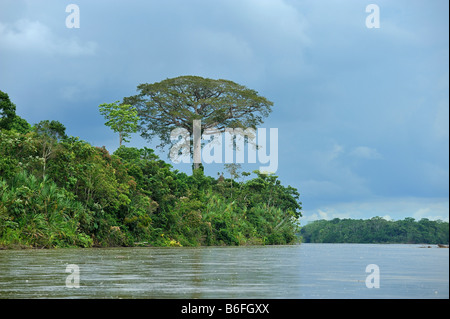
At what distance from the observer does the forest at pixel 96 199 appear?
2608cm

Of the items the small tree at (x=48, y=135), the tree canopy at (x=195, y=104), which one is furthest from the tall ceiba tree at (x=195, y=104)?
the small tree at (x=48, y=135)

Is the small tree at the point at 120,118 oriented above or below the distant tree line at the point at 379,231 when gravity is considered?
above

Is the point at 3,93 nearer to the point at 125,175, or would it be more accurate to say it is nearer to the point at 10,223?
the point at 125,175

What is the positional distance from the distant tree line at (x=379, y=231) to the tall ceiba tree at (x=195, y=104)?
839 inches

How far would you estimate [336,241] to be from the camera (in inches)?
2960

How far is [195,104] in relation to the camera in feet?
162

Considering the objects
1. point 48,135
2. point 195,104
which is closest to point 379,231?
point 195,104

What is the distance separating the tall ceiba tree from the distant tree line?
21.3 m

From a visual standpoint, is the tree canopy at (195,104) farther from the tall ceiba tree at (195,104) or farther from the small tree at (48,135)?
the small tree at (48,135)

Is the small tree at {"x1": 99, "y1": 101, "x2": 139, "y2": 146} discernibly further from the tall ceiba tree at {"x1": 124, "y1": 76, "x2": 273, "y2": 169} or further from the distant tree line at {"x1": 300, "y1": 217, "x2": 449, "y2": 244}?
the distant tree line at {"x1": 300, "y1": 217, "x2": 449, "y2": 244}

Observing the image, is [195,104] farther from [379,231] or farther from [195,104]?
[379,231]

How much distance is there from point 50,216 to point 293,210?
110ft

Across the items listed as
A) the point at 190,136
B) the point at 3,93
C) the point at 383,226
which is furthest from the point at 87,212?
the point at 383,226

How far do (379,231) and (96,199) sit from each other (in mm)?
45456
